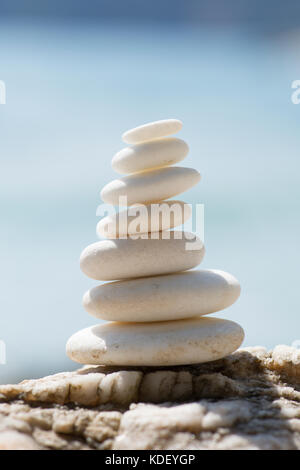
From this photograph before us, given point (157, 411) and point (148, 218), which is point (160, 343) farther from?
point (148, 218)

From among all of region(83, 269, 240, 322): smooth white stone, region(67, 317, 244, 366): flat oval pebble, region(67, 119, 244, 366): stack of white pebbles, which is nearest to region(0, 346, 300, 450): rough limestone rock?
region(67, 317, 244, 366): flat oval pebble

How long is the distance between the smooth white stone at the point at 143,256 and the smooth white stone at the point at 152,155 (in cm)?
83

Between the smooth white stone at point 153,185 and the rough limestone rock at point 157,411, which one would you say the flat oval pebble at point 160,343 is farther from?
the smooth white stone at point 153,185

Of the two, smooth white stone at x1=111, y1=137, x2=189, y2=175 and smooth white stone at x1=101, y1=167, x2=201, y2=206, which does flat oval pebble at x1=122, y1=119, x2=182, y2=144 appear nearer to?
smooth white stone at x1=111, y1=137, x2=189, y2=175

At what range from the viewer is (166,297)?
517 cm

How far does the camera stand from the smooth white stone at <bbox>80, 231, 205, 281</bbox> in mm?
5293

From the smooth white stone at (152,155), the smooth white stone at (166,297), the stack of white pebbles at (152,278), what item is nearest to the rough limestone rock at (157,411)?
the stack of white pebbles at (152,278)

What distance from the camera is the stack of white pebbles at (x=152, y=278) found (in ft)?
16.7

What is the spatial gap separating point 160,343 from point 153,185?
69.5 inches

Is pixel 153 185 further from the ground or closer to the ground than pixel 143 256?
further from the ground

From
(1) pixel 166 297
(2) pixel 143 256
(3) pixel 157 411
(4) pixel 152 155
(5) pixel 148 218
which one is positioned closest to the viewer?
(3) pixel 157 411

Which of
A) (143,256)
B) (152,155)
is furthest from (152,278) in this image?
(152,155)

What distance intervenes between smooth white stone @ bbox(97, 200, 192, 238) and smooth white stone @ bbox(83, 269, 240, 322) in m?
0.58

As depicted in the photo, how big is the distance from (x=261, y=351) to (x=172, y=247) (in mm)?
1844
